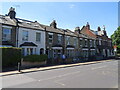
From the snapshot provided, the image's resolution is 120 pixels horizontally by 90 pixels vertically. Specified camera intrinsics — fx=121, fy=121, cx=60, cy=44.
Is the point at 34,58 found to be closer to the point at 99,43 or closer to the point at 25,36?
the point at 25,36

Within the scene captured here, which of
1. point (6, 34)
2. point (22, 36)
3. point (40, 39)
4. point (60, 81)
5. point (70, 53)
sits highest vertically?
point (6, 34)

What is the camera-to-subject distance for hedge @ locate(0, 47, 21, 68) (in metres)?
15.0

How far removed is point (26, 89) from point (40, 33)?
16.3m

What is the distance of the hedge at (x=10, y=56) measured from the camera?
15.0m

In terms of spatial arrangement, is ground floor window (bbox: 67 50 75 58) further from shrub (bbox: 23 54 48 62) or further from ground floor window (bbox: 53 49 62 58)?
shrub (bbox: 23 54 48 62)

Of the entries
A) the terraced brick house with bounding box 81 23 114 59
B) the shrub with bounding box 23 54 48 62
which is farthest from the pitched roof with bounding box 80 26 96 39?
the shrub with bounding box 23 54 48 62

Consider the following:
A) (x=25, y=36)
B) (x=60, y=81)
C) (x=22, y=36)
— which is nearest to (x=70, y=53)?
(x=25, y=36)

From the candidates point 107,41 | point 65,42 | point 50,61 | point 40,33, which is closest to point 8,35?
point 40,33

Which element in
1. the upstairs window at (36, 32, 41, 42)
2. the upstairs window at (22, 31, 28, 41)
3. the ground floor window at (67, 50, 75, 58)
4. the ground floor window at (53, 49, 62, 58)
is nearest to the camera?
the upstairs window at (22, 31, 28, 41)

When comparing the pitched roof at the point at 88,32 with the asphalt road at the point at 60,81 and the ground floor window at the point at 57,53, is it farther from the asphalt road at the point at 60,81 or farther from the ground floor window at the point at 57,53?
the asphalt road at the point at 60,81

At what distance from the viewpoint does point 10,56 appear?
1570 centimetres

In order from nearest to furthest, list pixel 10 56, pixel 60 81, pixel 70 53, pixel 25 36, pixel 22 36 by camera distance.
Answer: pixel 60 81
pixel 10 56
pixel 22 36
pixel 25 36
pixel 70 53

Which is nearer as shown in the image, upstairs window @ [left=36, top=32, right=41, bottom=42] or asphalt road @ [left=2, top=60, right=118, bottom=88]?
asphalt road @ [left=2, top=60, right=118, bottom=88]

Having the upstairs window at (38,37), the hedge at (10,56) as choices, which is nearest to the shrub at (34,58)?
the hedge at (10,56)
